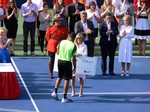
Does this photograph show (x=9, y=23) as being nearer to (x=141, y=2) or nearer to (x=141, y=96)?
(x=141, y=2)

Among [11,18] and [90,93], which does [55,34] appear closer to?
[90,93]

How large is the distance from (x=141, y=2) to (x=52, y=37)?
5885mm

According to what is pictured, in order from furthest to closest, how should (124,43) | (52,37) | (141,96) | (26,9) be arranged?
(26,9) < (124,43) < (52,37) < (141,96)

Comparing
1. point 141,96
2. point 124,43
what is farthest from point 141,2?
point 141,96

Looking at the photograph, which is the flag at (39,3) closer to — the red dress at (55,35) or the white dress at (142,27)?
the white dress at (142,27)

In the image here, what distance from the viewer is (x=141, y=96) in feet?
54.4

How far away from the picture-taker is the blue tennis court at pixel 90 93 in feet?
49.5

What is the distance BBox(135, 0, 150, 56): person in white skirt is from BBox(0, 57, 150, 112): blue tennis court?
178cm

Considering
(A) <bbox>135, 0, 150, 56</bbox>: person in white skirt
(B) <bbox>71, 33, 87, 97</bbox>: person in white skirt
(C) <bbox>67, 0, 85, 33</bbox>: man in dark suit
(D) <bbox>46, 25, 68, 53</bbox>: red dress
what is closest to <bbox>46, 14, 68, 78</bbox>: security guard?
(D) <bbox>46, 25, 68, 53</bbox>: red dress

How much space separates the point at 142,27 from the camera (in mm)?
23094

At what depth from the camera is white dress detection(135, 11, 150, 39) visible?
23.0 m

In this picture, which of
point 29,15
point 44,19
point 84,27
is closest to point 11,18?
point 29,15

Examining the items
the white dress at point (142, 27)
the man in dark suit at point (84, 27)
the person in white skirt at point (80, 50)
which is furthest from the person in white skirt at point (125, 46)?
the white dress at point (142, 27)

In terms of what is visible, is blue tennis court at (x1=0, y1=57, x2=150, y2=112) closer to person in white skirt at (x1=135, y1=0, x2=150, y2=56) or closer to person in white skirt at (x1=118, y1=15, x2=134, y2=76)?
person in white skirt at (x1=118, y1=15, x2=134, y2=76)
